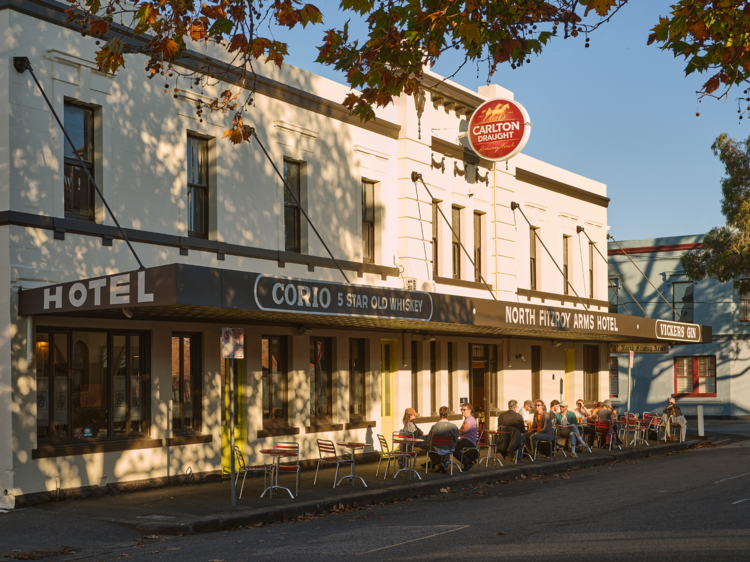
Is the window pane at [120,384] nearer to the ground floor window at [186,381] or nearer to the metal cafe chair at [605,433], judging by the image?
the ground floor window at [186,381]

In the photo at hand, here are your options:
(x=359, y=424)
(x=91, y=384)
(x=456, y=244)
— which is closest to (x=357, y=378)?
(x=359, y=424)

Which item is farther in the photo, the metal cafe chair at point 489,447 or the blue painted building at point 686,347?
the blue painted building at point 686,347

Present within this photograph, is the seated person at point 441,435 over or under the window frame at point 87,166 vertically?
under

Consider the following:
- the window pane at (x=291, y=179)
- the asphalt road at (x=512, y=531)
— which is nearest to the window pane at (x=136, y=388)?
the asphalt road at (x=512, y=531)

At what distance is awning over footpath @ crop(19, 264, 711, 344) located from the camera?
1203cm

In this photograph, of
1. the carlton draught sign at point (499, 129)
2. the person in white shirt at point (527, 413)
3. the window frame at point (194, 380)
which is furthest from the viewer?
the carlton draught sign at point (499, 129)

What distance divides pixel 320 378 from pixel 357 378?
1.35m

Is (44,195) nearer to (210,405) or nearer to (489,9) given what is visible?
(210,405)

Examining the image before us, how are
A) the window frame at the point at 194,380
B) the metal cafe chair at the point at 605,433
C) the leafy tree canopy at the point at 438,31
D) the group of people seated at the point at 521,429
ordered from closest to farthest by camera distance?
the leafy tree canopy at the point at 438,31 → the window frame at the point at 194,380 → the group of people seated at the point at 521,429 → the metal cafe chair at the point at 605,433

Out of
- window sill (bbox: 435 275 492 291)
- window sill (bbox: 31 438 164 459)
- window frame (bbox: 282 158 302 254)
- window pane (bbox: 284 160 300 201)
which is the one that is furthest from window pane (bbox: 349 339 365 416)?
window sill (bbox: 31 438 164 459)

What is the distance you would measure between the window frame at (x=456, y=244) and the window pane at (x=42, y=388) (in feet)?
40.1

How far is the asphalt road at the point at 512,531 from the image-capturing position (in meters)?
9.23

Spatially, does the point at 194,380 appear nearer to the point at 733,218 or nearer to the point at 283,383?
the point at 283,383

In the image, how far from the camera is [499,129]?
23.6 metres
